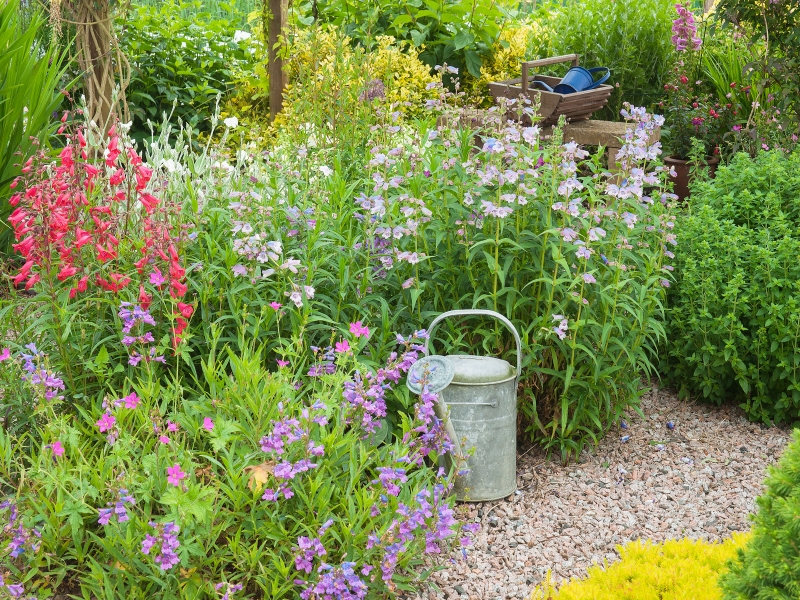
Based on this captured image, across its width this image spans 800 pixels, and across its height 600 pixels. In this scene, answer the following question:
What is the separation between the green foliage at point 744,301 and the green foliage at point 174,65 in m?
4.62

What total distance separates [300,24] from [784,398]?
511 centimetres

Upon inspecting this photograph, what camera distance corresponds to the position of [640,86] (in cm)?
749

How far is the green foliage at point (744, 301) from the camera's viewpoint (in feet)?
12.9

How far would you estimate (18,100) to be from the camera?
510cm

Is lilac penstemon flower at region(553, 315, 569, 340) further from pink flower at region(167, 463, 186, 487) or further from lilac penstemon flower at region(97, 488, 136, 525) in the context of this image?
lilac penstemon flower at region(97, 488, 136, 525)

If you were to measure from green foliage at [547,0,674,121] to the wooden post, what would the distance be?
243 centimetres

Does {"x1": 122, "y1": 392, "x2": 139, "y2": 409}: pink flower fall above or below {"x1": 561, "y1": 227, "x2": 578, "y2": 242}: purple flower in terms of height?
below

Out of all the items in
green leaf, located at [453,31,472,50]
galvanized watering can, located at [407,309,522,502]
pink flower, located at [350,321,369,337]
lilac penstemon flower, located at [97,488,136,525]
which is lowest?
galvanized watering can, located at [407,309,522,502]

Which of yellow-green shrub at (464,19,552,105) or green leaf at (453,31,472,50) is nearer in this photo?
green leaf at (453,31,472,50)

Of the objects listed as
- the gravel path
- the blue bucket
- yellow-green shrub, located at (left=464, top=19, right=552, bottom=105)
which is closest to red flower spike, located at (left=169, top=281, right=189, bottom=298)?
the gravel path

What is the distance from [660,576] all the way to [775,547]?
2.36 feet

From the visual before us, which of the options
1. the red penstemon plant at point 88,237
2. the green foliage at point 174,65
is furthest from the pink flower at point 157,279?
the green foliage at point 174,65

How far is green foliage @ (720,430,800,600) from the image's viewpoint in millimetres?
1675

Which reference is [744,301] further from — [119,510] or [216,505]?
[119,510]
